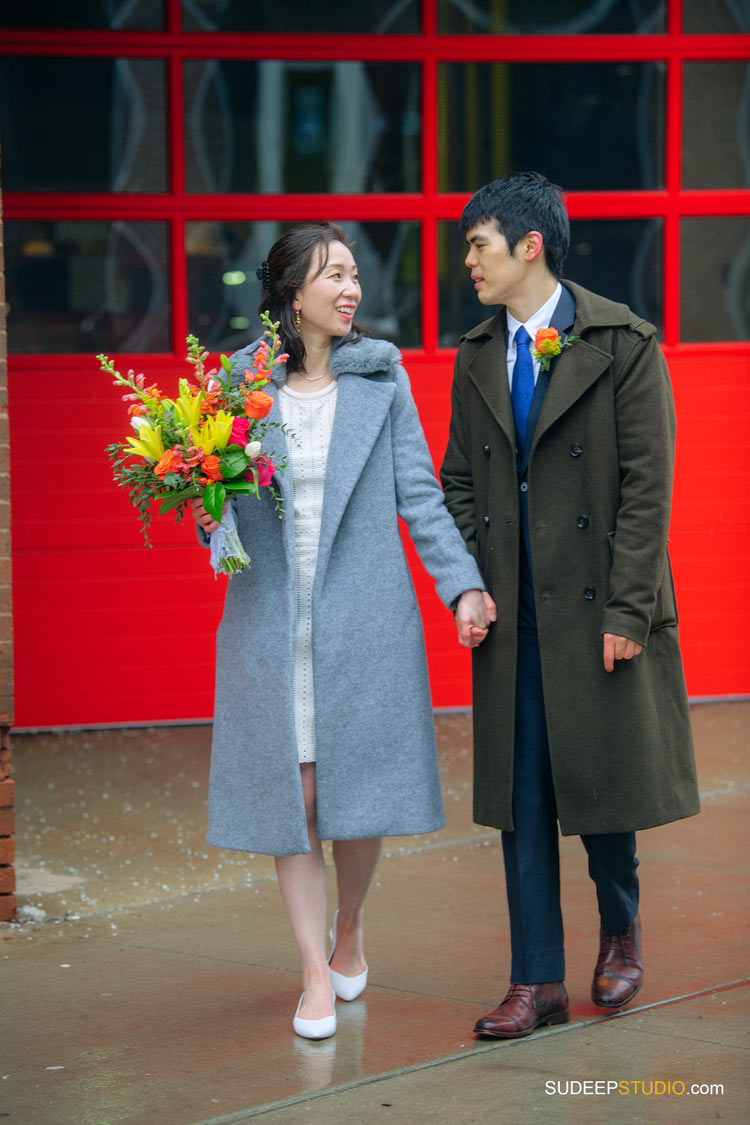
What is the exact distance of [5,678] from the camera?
5.29 metres

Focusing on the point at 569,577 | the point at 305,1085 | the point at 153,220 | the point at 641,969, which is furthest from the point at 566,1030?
the point at 153,220

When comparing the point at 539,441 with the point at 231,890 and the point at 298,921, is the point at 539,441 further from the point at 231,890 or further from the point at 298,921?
the point at 231,890

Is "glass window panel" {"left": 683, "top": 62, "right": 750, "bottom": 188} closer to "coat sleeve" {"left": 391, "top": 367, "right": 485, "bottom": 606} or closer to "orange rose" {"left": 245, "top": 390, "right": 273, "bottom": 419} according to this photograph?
"coat sleeve" {"left": 391, "top": 367, "right": 485, "bottom": 606}

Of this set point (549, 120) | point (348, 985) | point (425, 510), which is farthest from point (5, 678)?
point (549, 120)

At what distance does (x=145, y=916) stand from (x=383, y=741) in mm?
1415

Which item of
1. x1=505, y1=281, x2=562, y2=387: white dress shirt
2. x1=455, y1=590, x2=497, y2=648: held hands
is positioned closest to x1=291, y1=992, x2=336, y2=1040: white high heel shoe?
x1=455, y1=590, x2=497, y2=648: held hands

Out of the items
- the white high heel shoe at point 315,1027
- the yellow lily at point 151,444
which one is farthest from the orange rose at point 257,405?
the white high heel shoe at point 315,1027

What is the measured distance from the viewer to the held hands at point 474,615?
4.28 m

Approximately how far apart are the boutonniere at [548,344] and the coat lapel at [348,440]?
1.39 feet

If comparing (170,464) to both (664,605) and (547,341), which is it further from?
(664,605)

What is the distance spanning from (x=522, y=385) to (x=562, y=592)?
54 cm

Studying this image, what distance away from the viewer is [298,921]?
4.37 meters

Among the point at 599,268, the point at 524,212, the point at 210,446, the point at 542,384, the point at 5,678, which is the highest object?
the point at 599,268

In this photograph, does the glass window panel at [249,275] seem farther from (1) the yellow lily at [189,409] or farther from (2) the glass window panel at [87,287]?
(1) the yellow lily at [189,409]
